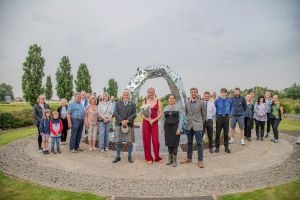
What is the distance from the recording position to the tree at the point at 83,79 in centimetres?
4350

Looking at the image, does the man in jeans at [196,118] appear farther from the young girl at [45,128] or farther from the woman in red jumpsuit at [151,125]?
the young girl at [45,128]

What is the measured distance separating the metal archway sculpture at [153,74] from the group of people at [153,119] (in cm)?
279

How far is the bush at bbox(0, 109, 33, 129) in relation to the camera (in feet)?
55.9

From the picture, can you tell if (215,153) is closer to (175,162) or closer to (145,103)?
(175,162)

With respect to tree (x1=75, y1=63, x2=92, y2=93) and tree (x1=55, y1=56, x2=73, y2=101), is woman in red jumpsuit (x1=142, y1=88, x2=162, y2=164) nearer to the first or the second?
tree (x1=55, y1=56, x2=73, y2=101)

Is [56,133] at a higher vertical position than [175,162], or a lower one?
higher

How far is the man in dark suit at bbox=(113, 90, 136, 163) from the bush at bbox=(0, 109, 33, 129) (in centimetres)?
1090

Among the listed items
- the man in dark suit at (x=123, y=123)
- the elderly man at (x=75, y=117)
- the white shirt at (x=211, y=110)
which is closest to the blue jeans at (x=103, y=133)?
the elderly man at (x=75, y=117)

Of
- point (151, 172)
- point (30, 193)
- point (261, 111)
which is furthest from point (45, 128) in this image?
point (261, 111)

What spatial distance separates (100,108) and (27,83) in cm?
1811

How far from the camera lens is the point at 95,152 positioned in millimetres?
10039

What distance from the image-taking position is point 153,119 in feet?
28.1

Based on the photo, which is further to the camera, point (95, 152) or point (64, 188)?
point (95, 152)

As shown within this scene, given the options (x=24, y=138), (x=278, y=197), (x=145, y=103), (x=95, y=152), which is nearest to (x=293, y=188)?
(x=278, y=197)
